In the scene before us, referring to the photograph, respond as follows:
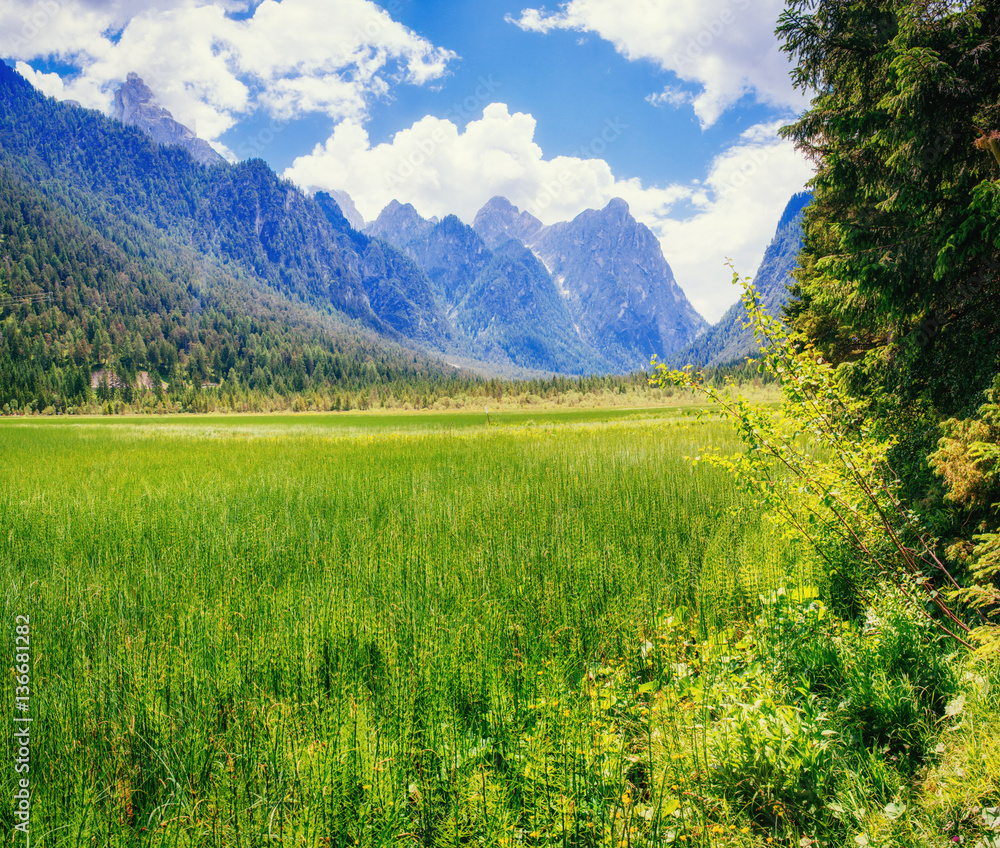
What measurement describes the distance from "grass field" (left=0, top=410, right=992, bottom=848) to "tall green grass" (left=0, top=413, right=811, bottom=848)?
21 millimetres

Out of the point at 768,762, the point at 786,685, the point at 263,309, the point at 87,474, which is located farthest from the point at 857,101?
the point at 263,309

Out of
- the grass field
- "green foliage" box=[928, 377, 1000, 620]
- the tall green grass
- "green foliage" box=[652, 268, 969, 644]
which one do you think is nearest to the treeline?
the tall green grass

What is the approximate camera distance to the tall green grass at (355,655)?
220 cm

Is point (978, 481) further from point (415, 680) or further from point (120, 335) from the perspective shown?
point (120, 335)

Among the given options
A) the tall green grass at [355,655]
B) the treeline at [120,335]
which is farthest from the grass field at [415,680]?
the treeline at [120,335]

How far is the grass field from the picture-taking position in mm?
2186

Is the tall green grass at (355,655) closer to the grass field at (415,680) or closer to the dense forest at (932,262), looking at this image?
the grass field at (415,680)

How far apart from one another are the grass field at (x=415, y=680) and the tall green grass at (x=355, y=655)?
0.8 inches

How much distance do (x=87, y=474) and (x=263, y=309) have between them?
214716 mm

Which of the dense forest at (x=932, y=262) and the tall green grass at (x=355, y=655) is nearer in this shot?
the tall green grass at (x=355, y=655)

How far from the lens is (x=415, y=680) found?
301 cm

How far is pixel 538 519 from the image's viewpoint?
6.52 m

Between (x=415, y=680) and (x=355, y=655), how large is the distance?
0.66 meters

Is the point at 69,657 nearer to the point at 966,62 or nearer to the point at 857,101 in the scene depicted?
the point at 966,62
